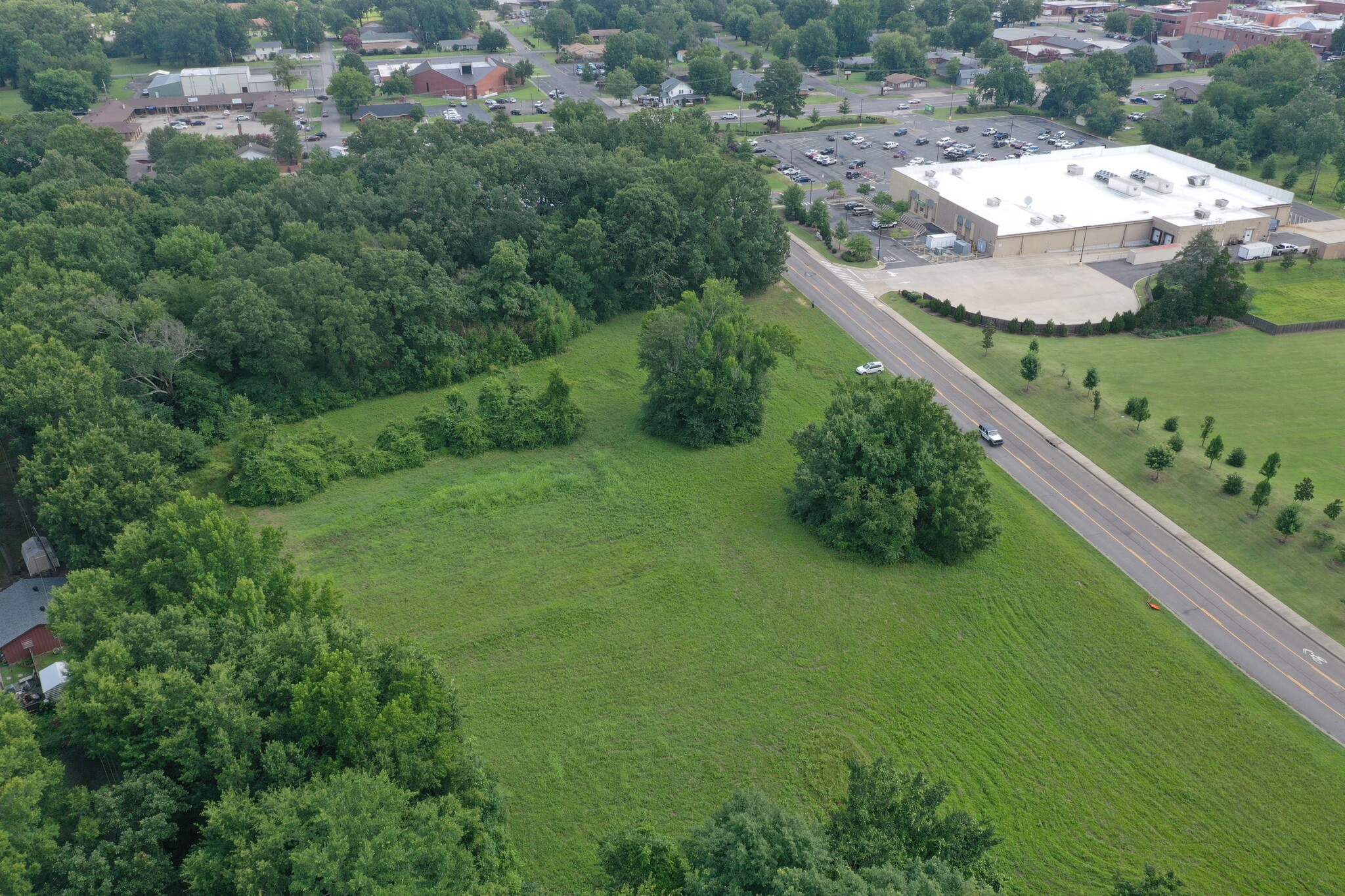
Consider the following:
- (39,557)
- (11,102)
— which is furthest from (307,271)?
(11,102)

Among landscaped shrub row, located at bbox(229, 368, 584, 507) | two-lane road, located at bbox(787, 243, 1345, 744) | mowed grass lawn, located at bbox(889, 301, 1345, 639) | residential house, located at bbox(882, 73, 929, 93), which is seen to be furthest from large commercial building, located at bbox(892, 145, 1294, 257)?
residential house, located at bbox(882, 73, 929, 93)

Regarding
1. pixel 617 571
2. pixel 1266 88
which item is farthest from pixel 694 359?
pixel 1266 88

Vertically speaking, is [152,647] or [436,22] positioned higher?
[436,22]

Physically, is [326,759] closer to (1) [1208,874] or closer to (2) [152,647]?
(2) [152,647]

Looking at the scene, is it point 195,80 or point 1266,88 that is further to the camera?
point 195,80

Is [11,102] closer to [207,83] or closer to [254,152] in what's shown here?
[207,83]

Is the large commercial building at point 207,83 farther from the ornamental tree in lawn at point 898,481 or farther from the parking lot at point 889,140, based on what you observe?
the ornamental tree in lawn at point 898,481

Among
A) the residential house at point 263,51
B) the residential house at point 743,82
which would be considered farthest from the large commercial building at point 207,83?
the residential house at point 743,82
